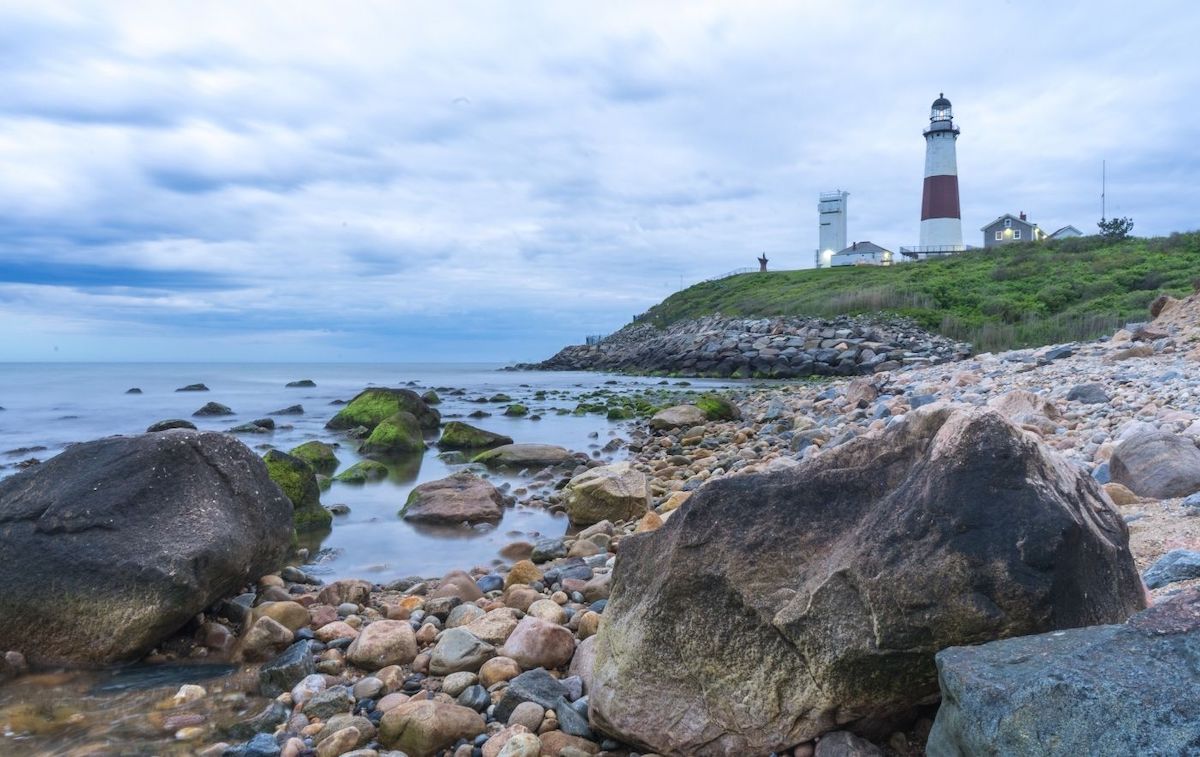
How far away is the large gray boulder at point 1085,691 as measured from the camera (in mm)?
1732

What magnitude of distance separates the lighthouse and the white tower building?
16001mm

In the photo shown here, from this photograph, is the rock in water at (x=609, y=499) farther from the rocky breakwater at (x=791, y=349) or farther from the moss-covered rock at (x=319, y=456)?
the rocky breakwater at (x=791, y=349)

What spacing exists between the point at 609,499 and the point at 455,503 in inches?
76.0

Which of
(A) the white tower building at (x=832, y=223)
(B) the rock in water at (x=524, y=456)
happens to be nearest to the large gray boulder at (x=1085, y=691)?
(B) the rock in water at (x=524, y=456)

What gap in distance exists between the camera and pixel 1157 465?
4988 mm

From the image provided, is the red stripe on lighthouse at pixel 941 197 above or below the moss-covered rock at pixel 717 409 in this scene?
above

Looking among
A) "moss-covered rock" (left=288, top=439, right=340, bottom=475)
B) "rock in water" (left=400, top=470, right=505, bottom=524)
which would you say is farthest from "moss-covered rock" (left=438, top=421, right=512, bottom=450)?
"rock in water" (left=400, top=470, right=505, bottom=524)

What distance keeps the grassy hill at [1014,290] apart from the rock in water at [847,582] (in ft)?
70.5

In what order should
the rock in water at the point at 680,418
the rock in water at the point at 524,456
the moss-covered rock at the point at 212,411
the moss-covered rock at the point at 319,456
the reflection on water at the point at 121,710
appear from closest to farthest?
the reflection on water at the point at 121,710
the moss-covered rock at the point at 319,456
the rock in water at the point at 524,456
the rock in water at the point at 680,418
the moss-covered rock at the point at 212,411

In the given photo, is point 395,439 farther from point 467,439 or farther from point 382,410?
point 382,410

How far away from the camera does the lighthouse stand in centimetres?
5784

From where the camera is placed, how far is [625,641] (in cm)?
328

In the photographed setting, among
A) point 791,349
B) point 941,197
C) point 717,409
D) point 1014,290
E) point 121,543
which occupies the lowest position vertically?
point 121,543

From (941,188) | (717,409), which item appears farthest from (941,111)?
(717,409)
